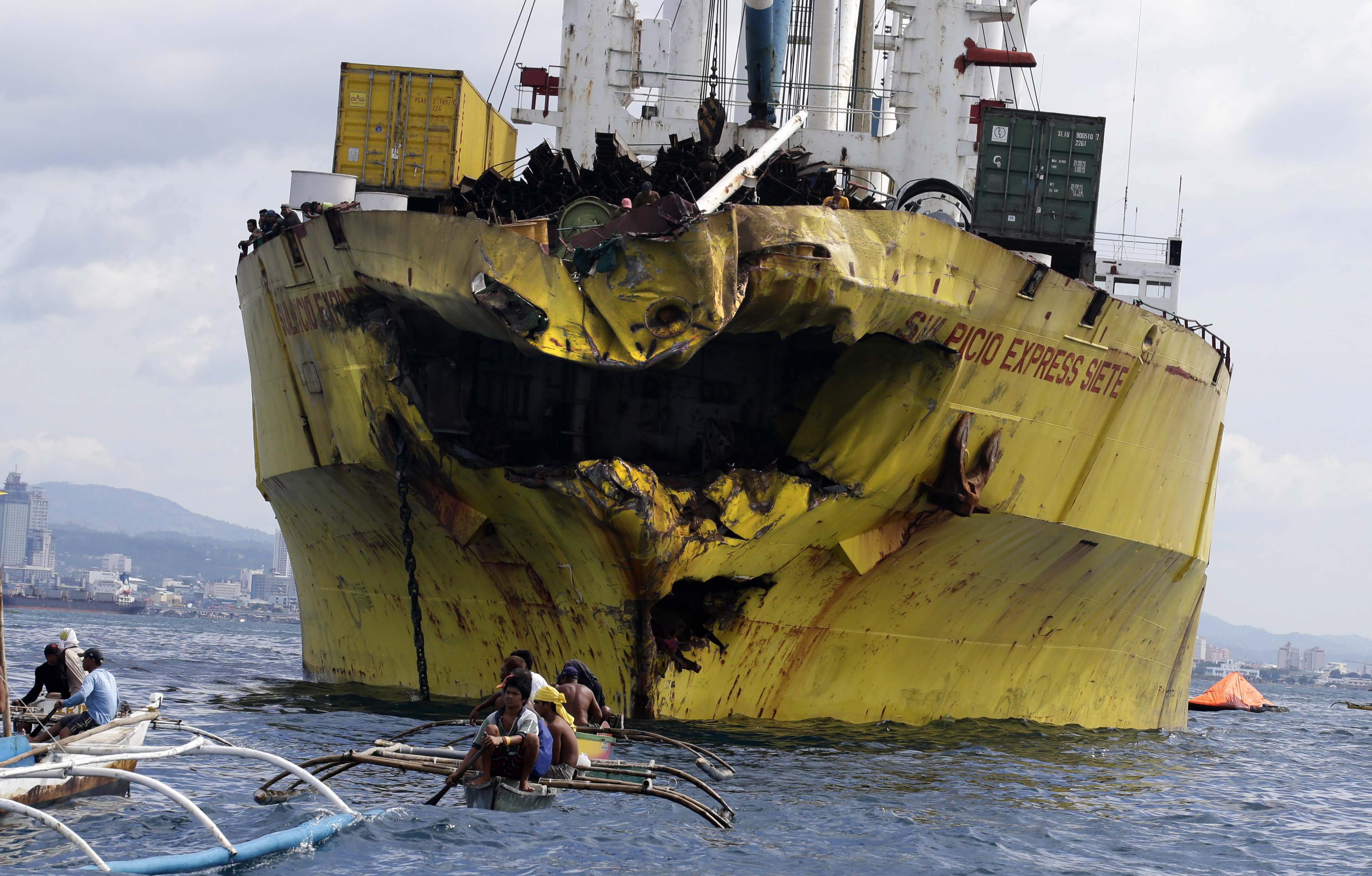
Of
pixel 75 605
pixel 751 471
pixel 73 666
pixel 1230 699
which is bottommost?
pixel 75 605

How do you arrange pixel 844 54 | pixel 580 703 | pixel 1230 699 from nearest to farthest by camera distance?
pixel 580 703 → pixel 844 54 → pixel 1230 699

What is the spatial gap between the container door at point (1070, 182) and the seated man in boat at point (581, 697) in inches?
333

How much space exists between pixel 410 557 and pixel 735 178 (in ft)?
16.7

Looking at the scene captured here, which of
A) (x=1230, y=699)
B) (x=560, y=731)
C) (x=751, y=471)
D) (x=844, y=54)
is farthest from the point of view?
(x=1230, y=699)

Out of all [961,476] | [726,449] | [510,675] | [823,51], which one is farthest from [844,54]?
[510,675]

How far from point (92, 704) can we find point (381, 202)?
7.52 metres

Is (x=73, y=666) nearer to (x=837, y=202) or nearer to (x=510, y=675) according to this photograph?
(x=510, y=675)

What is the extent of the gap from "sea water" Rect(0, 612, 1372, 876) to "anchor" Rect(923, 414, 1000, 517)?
254 cm

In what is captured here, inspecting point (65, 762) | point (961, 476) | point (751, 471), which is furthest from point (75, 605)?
point (65, 762)

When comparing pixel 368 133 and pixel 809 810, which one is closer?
pixel 809 810

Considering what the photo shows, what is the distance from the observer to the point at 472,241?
498 inches

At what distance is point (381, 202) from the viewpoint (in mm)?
17453

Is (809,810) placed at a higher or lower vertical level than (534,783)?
lower

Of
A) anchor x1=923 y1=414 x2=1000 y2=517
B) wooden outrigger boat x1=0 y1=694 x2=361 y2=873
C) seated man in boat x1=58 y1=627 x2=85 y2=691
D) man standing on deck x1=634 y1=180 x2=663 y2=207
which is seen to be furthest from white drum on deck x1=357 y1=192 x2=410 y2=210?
anchor x1=923 y1=414 x2=1000 y2=517
